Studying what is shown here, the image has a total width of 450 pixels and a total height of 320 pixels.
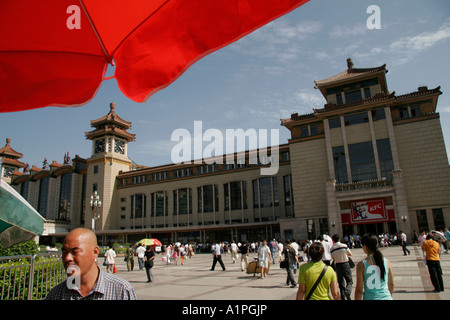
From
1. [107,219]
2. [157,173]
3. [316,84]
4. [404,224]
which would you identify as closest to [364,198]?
[404,224]

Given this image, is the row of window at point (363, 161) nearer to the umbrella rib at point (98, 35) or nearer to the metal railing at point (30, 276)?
the metal railing at point (30, 276)

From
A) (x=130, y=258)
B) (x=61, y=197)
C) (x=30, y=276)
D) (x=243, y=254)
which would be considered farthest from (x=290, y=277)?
(x=61, y=197)

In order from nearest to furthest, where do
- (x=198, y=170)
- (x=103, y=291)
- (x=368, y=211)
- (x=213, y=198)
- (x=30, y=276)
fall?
(x=103, y=291) → (x=30, y=276) → (x=368, y=211) → (x=213, y=198) → (x=198, y=170)

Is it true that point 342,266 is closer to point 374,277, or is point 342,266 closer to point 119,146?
point 374,277

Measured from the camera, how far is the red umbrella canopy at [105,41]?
1.92m

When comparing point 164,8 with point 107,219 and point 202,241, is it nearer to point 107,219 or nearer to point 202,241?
point 202,241

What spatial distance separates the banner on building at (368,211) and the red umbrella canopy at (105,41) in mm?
36009

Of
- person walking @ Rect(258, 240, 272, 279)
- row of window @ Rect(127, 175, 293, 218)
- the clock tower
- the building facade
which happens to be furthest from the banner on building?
the clock tower

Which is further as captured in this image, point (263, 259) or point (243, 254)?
point (243, 254)

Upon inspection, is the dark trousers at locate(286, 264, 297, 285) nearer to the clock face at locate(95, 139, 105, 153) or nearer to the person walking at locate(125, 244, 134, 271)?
the person walking at locate(125, 244, 134, 271)

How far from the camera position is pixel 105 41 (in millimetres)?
2307

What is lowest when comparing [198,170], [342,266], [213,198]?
[342,266]

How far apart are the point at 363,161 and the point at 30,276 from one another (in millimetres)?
36456

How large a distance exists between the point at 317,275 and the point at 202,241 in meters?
46.7
